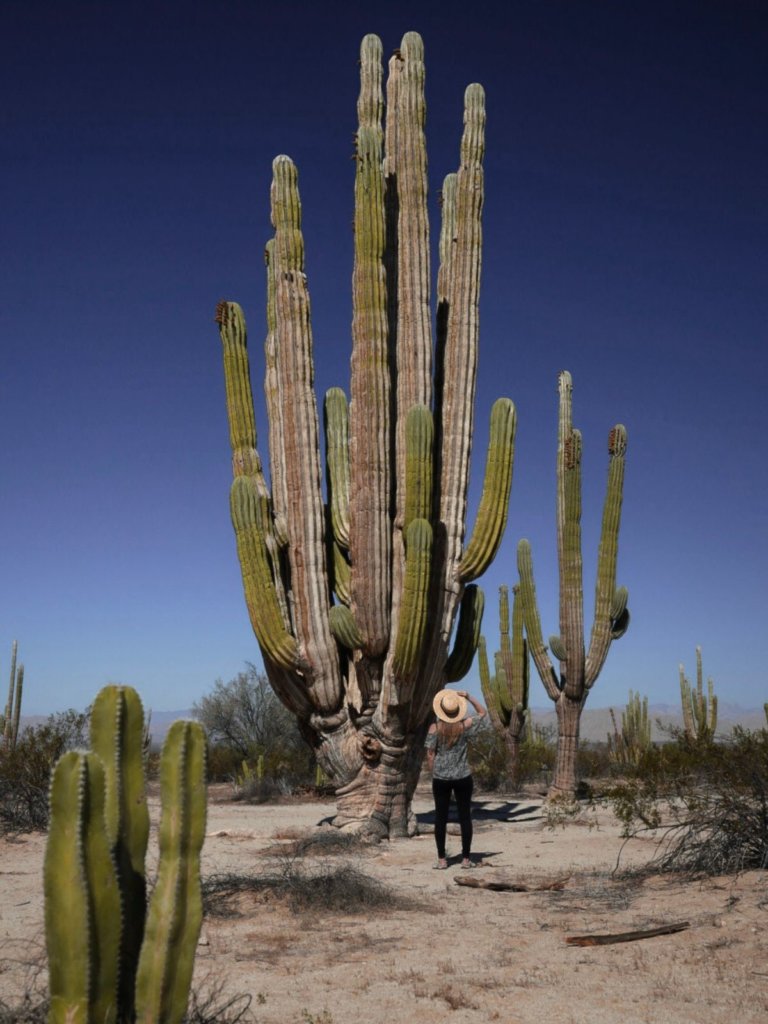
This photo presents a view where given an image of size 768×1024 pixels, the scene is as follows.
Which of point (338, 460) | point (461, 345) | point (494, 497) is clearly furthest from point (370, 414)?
point (494, 497)

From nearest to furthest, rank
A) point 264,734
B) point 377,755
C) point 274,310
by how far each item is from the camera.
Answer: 1. point 377,755
2. point 274,310
3. point 264,734

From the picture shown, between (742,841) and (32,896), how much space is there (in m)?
5.35

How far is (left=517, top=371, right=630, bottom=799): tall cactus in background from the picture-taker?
1449 cm

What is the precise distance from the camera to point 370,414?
10188mm

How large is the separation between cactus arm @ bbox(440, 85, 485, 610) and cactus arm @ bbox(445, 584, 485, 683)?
538 millimetres

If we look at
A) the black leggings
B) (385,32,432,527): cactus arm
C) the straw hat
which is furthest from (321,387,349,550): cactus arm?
the black leggings

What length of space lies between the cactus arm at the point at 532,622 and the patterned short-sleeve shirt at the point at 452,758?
280 inches

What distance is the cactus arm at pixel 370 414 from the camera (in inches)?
393

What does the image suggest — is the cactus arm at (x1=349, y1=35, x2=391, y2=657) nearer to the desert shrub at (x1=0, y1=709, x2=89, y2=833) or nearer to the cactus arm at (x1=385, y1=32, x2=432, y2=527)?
the cactus arm at (x1=385, y1=32, x2=432, y2=527)

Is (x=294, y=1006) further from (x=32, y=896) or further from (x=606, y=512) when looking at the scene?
(x=606, y=512)

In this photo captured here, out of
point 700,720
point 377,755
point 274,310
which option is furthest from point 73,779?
point 700,720

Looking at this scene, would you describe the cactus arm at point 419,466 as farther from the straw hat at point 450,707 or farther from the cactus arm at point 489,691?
the cactus arm at point 489,691

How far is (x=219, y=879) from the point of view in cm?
689

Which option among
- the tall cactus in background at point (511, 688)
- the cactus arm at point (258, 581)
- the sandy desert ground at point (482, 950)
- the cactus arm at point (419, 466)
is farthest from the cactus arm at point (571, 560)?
the sandy desert ground at point (482, 950)
